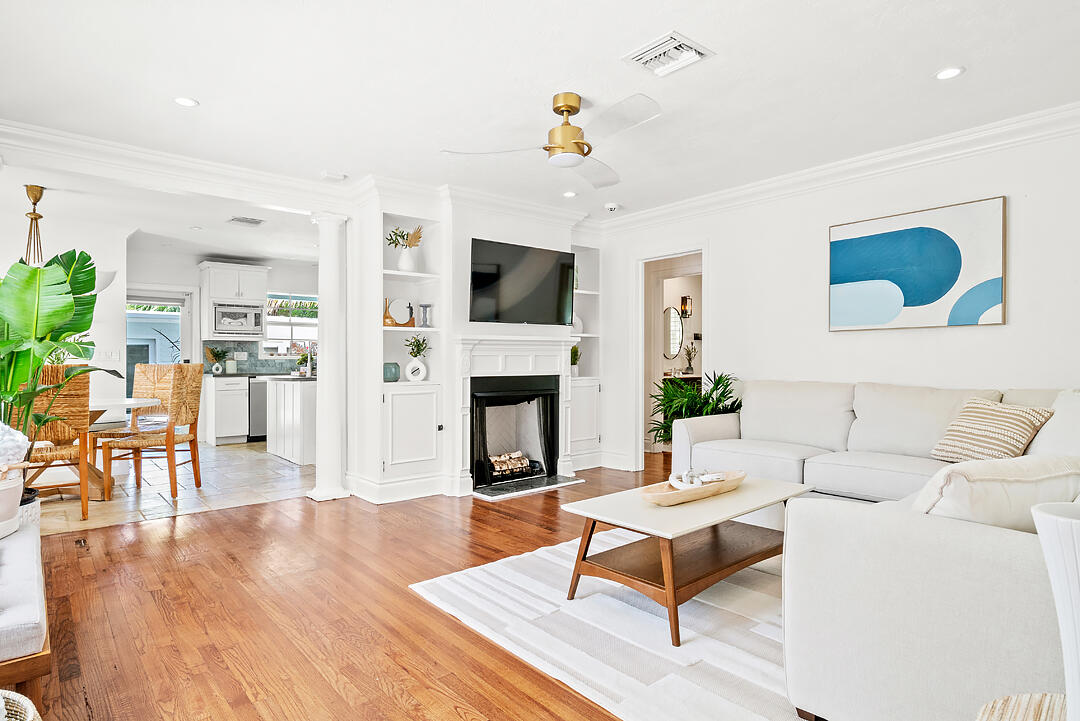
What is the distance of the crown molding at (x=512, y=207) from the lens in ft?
16.0

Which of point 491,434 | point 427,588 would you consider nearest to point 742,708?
point 427,588

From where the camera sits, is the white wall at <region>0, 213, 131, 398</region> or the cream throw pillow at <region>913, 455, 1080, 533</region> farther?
the white wall at <region>0, 213, 131, 398</region>

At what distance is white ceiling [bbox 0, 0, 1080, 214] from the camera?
2426mm

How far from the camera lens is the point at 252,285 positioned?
791 cm

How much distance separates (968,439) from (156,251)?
8.01m

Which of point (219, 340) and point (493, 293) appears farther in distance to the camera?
point (219, 340)

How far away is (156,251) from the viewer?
7336mm

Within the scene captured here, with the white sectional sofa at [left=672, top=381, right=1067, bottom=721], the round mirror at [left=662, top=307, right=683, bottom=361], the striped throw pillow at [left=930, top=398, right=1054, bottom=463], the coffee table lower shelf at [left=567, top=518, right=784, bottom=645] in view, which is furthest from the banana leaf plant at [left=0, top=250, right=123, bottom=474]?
the round mirror at [left=662, top=307, right=683, bottom=361]

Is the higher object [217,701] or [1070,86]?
[1070,86]

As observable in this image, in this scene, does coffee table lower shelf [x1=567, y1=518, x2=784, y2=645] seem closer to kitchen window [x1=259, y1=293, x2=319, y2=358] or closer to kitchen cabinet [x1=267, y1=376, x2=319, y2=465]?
kitchen cabinet [x1=267, y1=376, x2=319, y2=465]

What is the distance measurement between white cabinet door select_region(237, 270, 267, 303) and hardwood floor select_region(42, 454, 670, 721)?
4.34 metres

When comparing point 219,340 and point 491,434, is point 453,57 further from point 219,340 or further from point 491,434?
point 219,340

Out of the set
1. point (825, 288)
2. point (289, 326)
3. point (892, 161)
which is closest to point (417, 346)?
point (825, 288)

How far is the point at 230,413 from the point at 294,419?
1.81 meters
